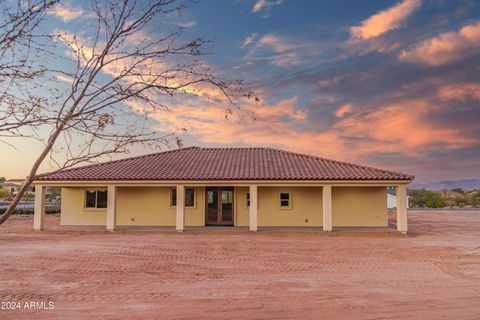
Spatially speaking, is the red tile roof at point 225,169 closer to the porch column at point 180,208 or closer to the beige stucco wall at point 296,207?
the porch column at point 180,208

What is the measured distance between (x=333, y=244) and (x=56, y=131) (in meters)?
15.2

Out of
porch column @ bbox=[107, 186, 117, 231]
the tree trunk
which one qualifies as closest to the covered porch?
porch column @ bbox=[107, 186, 117, 231]

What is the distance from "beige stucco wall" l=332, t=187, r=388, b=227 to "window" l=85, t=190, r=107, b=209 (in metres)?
12.6

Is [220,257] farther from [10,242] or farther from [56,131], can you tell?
[56,131]

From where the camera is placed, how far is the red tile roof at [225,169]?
2160cm

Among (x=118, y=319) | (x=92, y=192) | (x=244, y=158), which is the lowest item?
(x=118, y=319)

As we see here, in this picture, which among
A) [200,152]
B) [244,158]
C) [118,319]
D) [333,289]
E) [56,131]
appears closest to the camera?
[56,131]

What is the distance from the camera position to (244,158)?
2717 cm

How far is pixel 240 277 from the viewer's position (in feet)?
36.7

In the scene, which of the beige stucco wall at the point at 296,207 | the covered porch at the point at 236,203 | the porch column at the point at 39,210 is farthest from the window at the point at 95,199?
the beige stucco wall at the point at 296,207

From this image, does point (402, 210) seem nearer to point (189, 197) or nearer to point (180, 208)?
point (180, 208)

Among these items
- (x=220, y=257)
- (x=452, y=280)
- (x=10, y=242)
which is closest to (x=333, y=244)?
(x=220, y=257)

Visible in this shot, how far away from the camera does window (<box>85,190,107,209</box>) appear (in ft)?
78.4

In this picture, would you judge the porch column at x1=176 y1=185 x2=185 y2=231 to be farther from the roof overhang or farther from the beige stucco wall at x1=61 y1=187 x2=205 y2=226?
the beige stucco wall at x1=61 y1=187 x2=205 y2=226
